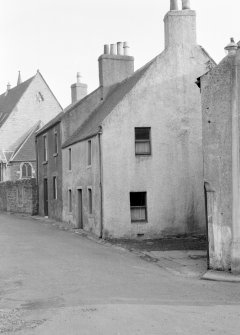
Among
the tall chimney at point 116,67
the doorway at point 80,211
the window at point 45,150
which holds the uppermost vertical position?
the tall chimney at point 116,67

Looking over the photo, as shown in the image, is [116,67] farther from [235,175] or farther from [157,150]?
[235,175]

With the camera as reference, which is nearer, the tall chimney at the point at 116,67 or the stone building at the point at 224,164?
the stone building at the point at 224,164

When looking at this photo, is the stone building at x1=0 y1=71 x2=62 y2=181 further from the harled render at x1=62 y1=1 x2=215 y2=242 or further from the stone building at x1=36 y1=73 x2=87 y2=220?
the harled render at x1=62 y1=1 x2=215 y2=242

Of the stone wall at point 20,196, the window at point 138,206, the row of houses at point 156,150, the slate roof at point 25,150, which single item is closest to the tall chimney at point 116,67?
the row of houses at point 156,150

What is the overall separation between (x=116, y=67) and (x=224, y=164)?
51.5ft

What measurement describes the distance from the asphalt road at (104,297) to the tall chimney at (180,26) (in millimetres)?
11291

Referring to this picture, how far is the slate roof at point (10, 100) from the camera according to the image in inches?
2200

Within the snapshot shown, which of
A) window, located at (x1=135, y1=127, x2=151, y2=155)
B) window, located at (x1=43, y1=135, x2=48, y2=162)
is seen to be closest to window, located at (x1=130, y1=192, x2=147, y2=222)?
window, located at (x1=135, y1=127, x2=151, y2=155)

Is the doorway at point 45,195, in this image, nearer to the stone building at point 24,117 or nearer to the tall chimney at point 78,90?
the tall chimney at point 78,90

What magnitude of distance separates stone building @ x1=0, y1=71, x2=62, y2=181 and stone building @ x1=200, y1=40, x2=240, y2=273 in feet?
121

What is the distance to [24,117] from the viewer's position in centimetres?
5488

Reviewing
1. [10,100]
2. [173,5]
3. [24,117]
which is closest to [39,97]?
[24,117]

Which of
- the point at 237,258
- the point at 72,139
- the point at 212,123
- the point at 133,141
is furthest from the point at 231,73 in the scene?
the point at 72,139

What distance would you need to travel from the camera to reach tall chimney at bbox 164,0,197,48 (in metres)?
23.0
